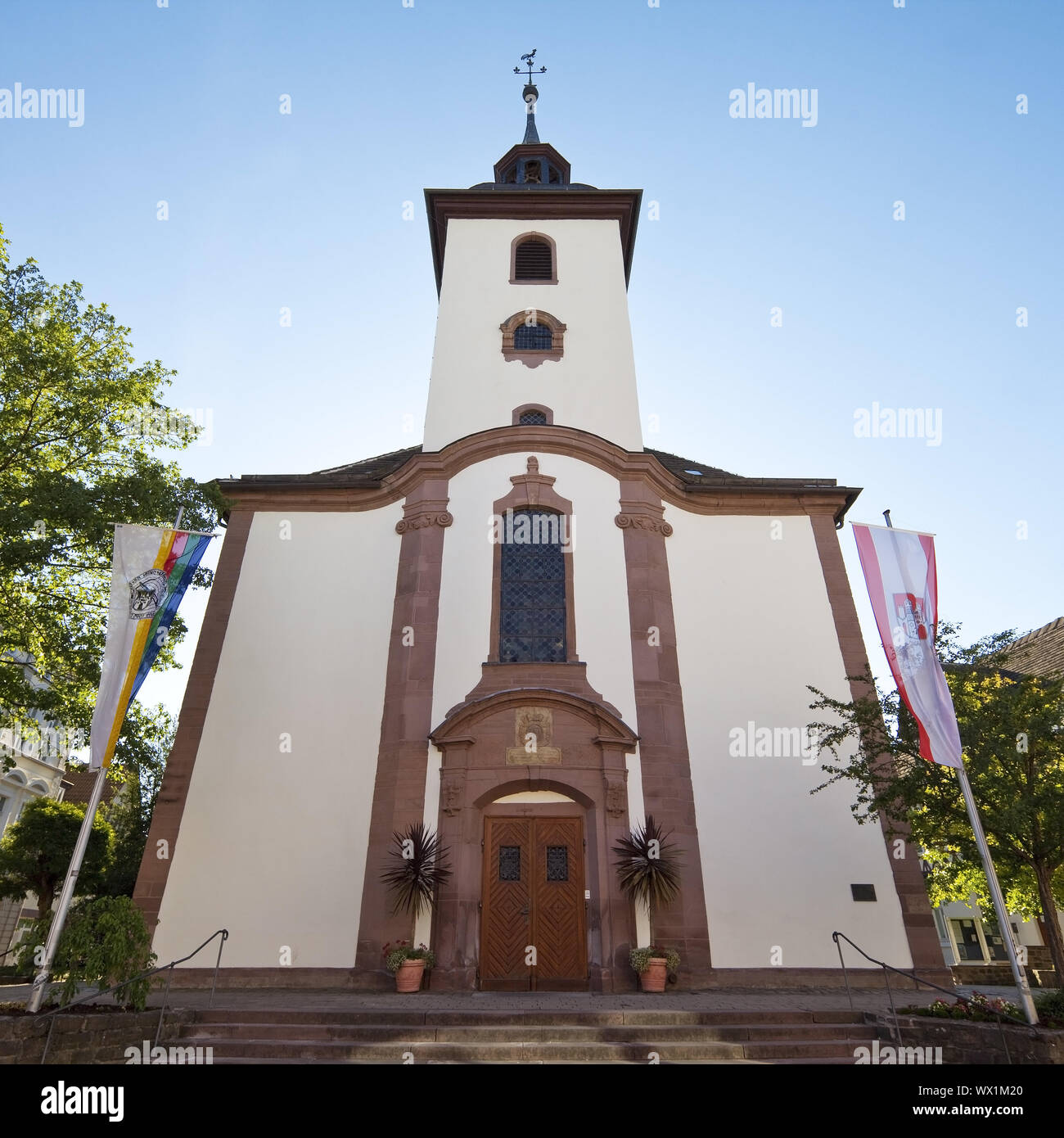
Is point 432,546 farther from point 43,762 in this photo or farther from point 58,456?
point 43,762

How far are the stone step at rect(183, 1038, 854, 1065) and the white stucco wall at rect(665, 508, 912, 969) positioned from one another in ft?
14.8

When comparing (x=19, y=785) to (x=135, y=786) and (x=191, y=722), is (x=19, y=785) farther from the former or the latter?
(x=191, y=722)

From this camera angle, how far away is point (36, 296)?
14.3 m

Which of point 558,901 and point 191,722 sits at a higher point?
point 191,722

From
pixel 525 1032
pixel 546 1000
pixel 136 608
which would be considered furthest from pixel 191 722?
pixel 525 1032

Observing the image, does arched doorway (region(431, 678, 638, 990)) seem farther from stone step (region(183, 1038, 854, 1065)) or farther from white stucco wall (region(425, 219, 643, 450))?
white stucco wall (region(425, 219, 643, 450))

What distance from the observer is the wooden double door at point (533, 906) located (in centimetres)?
1284

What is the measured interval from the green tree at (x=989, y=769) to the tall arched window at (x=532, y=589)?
5157mm

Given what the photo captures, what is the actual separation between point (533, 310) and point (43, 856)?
831 inches

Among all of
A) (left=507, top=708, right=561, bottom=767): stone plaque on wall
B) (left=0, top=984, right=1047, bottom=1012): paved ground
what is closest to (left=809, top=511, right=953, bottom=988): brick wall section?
(left=0, top=984, right=1047, bottom=1012): paved ground

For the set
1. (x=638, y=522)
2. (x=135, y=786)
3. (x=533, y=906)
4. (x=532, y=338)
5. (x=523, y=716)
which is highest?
(x=532, y=338)

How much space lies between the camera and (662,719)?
579 inches
